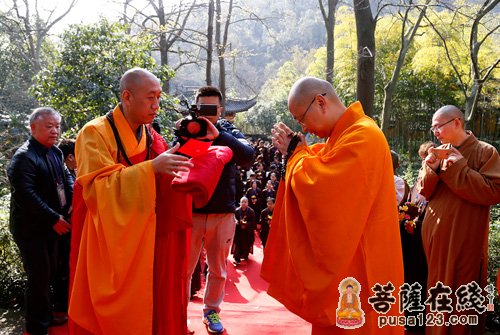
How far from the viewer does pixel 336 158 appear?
199 cm

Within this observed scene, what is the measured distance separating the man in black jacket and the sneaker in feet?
3.89

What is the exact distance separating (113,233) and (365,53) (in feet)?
15.8

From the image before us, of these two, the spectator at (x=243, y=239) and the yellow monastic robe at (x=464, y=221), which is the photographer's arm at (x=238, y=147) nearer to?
the yellow monastic robe at (x=464, y=221)

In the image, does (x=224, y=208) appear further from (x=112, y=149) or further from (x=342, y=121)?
(x=342, y=121)

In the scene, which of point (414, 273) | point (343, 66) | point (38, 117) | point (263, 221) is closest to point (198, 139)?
point (38, 117)

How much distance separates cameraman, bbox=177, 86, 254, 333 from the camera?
3.07 meters

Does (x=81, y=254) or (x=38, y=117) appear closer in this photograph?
(x=81, y=254)

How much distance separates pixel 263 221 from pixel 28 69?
1616 centimetres

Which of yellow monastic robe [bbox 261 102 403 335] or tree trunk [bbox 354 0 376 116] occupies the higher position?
tree trunk [bbox 354 0 376 116]

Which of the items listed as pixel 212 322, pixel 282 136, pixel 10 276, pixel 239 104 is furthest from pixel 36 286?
pixel 239 104

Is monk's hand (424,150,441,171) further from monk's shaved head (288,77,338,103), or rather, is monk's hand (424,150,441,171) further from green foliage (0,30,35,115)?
green foliage (0,30,35,115)

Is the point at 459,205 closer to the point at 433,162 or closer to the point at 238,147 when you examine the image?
the point at 433,162

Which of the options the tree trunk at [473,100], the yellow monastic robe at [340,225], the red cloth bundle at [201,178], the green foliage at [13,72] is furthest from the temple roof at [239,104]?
the yellow monastic robe at [340,225]

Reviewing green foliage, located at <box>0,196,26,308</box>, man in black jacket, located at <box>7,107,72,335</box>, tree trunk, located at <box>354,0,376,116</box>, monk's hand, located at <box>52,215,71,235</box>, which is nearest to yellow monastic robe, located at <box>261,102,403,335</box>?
monk's hand, located at <box>52,215,71,235</box>
